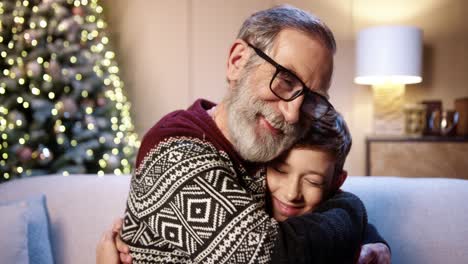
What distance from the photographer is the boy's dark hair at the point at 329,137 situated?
3.47ft

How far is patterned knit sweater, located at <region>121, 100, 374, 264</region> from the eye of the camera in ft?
2.40

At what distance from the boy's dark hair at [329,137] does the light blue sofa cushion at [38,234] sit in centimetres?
104

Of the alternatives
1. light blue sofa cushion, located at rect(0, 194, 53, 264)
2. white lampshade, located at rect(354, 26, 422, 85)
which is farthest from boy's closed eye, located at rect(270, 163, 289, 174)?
white lampshade, located at rect(354, 26, 422, 85)

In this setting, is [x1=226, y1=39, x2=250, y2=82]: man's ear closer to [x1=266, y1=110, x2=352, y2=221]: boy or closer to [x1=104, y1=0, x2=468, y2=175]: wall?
[x1=266, y1=110, x2=352, y2=221]: boy

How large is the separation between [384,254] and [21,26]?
277 centimetres

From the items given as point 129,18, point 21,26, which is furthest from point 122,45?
point 21,26

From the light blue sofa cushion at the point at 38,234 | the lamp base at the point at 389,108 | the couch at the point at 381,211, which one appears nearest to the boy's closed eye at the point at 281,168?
the couch at the point at 381,211

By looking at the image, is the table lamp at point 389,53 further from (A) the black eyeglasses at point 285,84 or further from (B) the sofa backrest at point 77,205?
(A) the black eyeglasses at point 285,84

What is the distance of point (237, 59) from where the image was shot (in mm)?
1043

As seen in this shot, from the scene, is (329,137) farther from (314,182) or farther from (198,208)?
(198,208)

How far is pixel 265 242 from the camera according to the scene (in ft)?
2.39

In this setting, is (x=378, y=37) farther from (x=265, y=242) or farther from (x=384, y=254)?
(x=265, y=242)

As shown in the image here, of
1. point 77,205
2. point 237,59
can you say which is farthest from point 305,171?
point 77,205

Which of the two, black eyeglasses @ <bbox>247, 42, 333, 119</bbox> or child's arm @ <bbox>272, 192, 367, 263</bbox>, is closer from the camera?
child's arm @ <bbox>272, 192, 367, 263</bbox>
